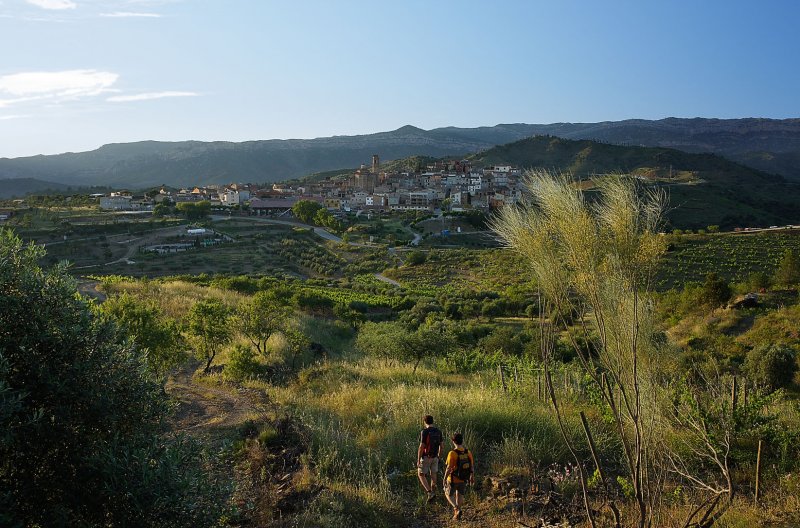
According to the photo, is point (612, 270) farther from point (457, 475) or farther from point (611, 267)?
point (457, 475)

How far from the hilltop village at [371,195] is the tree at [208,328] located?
6265 cm

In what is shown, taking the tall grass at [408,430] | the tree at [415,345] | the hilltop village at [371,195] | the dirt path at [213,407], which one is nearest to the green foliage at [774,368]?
the tree at [415,345]

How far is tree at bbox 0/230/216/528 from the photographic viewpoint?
342 centimetres

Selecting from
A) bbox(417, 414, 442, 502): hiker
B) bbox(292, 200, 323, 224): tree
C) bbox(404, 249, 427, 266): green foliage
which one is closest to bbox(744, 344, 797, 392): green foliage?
bbox(417, 414, 442, 502): hiker

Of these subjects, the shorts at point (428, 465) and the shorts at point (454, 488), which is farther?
the shorts at point (428, 465)

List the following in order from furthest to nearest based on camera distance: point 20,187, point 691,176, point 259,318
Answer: point 20,187, point 691,176, point 259,318

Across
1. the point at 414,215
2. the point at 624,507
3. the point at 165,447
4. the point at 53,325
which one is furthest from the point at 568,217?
the point at 414,215

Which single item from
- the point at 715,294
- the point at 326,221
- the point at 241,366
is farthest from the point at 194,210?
the point at 241,366

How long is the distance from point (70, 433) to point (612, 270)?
12.8ft

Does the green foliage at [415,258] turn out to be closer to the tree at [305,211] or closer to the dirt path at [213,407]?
the tree at [305,211]

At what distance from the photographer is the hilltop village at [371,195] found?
79312mm

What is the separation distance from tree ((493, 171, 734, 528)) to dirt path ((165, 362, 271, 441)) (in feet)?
16.5

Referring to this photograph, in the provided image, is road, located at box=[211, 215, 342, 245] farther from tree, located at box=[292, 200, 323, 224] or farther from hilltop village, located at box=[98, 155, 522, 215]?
hilltop village, located at box=[98, 155, 522, 215]

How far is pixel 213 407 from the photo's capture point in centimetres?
948
